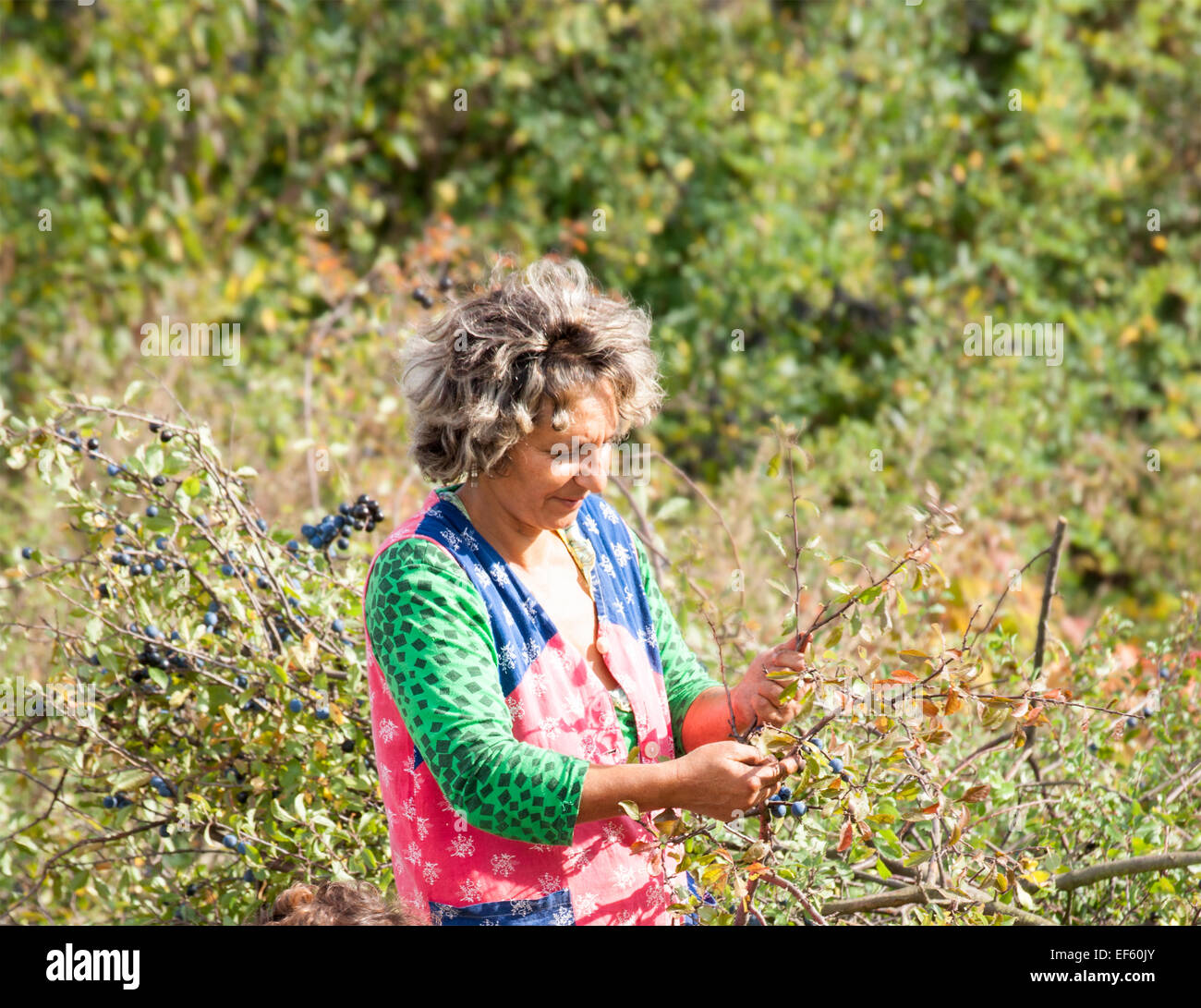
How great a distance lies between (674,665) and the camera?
79.1 inches

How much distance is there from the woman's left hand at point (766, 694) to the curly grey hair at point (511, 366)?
1.30ft

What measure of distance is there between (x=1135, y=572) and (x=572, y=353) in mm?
3540

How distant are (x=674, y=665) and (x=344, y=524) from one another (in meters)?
0.84

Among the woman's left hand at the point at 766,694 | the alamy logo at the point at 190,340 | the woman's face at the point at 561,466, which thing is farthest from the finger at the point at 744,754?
the alamy logo at the point at 190,340

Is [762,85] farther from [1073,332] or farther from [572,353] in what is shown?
[572,353]

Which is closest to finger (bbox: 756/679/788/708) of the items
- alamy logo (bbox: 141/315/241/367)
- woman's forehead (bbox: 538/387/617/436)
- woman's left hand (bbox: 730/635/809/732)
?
woman's left hand (bbox: 730/635/809/732)

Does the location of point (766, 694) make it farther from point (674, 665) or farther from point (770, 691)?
point (674, 665)

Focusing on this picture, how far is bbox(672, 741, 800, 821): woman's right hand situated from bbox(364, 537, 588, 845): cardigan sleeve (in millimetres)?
132

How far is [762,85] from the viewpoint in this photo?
217 inches
